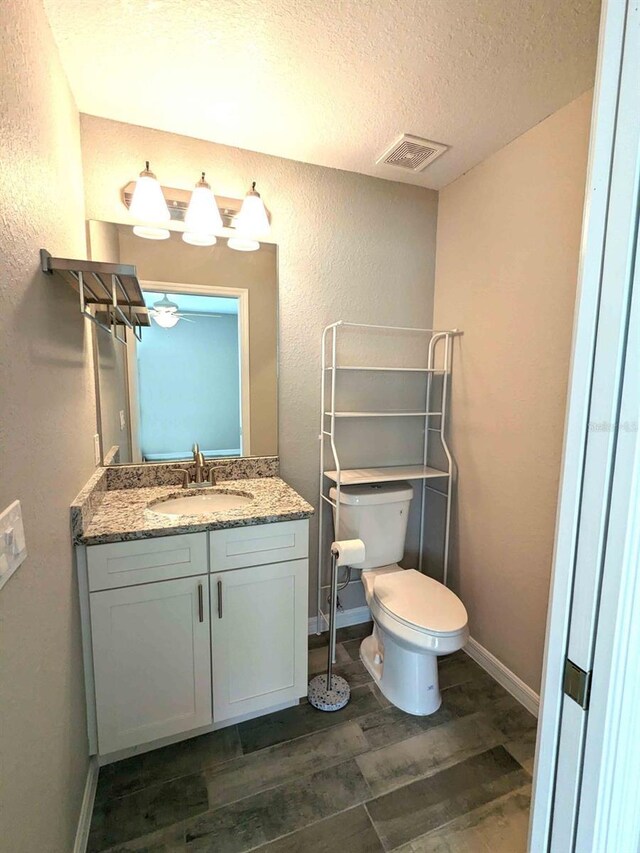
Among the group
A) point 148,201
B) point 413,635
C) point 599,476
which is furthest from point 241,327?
point 599,476

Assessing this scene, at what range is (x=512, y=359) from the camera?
1.76 m

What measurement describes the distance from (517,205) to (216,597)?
6.69 feet

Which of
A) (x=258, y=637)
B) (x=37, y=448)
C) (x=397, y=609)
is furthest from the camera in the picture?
(x=397, y=609)

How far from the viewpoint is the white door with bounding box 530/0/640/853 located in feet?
1.76

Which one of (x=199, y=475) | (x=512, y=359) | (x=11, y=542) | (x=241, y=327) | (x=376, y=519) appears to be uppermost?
(x=241, y=327)

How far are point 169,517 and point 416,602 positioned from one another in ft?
3.61

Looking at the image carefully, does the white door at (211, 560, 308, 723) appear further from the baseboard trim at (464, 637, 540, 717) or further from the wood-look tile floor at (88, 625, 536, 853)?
the baseboard trim at (464, 637, 540, 717)

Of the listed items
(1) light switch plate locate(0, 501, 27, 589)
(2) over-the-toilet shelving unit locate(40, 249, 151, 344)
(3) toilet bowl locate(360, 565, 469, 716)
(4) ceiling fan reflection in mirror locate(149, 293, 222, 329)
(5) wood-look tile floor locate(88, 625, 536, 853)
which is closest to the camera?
(1) light switch plate locate(0, 501, 27, 589)

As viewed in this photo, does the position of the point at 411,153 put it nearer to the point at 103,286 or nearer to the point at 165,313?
the point at 165,313

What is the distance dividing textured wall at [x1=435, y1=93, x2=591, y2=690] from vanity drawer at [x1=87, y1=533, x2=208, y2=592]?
52.6 inches

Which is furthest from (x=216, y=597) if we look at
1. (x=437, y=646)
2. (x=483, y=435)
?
(x=483, y=435)

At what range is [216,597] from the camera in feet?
4.89

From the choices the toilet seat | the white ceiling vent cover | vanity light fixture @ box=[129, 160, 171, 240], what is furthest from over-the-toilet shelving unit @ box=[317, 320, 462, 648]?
vanity light fixture @ box=[129, 160, 171, 240]

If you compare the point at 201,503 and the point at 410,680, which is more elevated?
the point at 201,503
